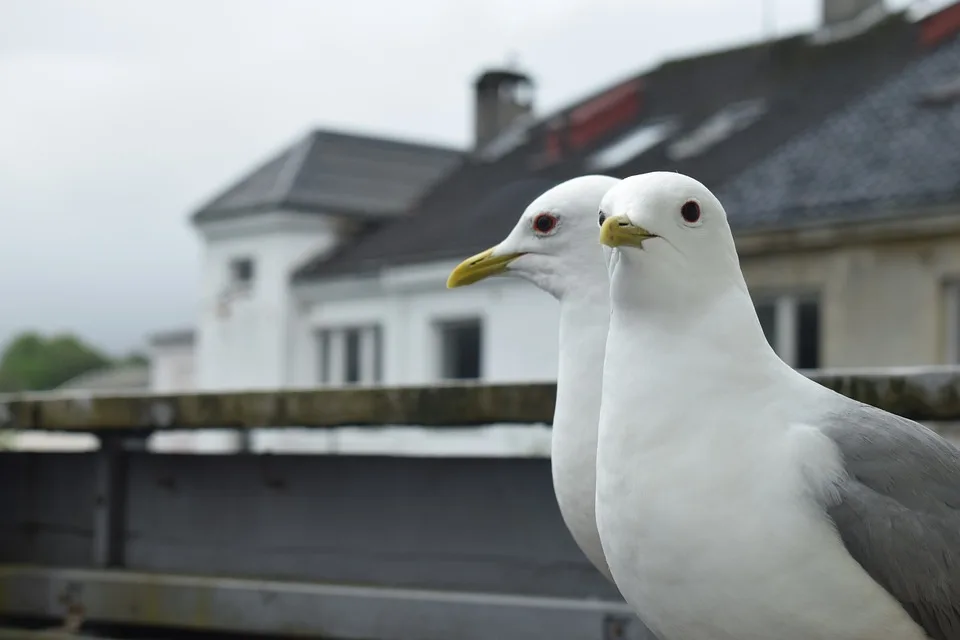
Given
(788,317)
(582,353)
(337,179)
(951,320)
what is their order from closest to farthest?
(582,353) < (951,320) < (788,317) < (337,179)

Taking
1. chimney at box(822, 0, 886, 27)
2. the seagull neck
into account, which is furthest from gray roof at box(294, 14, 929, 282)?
the seagull neck

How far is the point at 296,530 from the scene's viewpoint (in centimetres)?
432

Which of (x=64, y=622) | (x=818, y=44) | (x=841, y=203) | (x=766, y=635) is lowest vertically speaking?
(x=64, y=622)

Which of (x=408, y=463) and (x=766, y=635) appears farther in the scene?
(x=408, y=463)

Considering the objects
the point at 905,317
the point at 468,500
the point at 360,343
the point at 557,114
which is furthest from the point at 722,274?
the point at 557,114

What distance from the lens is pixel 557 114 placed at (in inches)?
894

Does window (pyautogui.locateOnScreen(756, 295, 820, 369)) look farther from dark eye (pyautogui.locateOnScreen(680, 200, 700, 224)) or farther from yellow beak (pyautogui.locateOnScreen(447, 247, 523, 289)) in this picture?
dark eye (pyautogui.locateOnScreen(680, 200, 700, 224))

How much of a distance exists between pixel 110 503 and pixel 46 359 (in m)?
76.9

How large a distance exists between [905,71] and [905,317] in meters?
4.00

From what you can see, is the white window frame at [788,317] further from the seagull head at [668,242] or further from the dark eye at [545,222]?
the seagull head at [668,242]

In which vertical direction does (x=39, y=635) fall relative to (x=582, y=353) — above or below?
below

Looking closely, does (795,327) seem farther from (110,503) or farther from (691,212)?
(691,212)

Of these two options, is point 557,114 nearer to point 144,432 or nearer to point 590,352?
point 144,432

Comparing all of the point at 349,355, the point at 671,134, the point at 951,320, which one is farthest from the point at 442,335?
the point at 951,320
